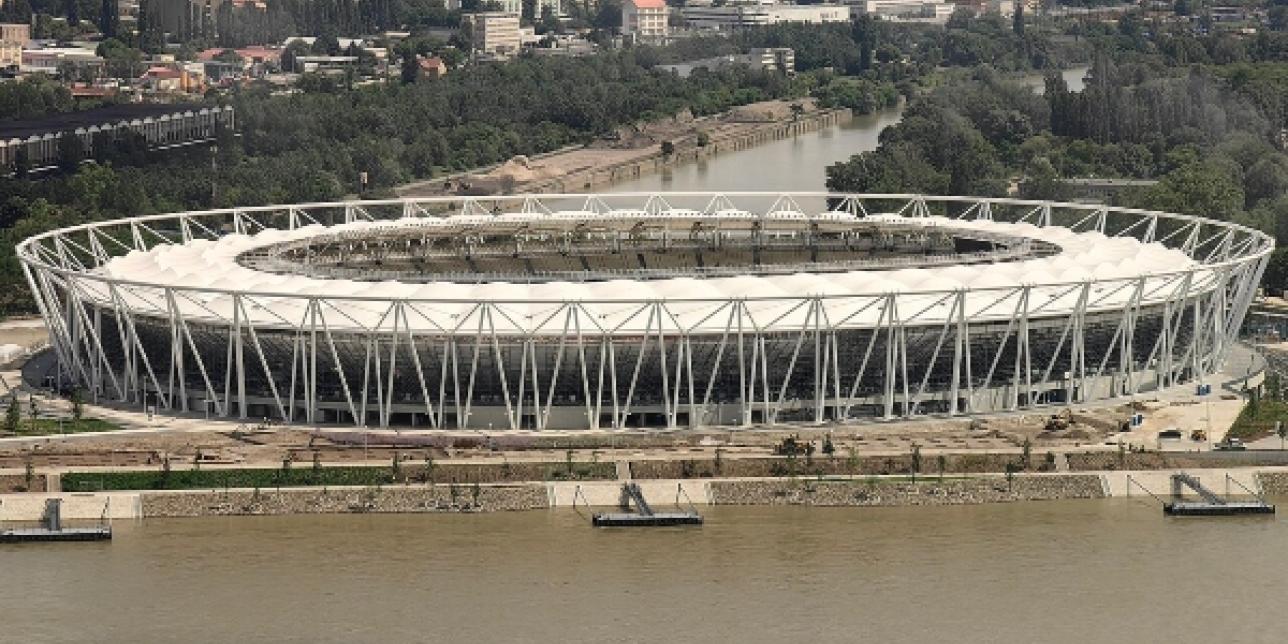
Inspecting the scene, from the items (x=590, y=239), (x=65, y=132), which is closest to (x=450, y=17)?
(x=65, y=132)

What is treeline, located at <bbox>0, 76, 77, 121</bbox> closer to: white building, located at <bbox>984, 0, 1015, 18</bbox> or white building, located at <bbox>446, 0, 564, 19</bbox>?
white building, located at <bbox>446, 0, 564, 19</bbox>

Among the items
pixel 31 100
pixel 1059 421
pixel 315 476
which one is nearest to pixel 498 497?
pixel 315 476

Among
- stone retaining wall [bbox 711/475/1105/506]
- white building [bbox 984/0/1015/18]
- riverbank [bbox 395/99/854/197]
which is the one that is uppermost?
stone retaining wall [bbox 711/475/1105/506]

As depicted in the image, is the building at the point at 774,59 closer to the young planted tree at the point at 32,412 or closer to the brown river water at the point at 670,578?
the young planted tree at the point at 32,412

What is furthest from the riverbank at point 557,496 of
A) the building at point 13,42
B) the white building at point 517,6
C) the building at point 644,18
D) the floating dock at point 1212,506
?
the building at point 644,18

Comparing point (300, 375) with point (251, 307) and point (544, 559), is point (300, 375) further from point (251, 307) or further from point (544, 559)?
point (544, 559)

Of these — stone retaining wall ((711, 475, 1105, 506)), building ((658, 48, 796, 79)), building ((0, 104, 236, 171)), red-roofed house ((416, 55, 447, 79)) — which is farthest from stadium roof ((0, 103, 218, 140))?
stone retaining wall ((711, 475, 1105, 506))
